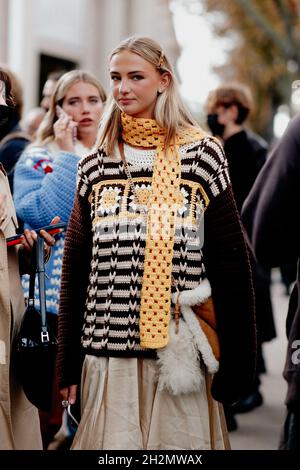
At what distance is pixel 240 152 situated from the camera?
6.64m

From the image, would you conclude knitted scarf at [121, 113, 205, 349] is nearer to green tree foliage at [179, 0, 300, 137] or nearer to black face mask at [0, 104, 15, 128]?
black face mask at [0, 104, 15, 128]

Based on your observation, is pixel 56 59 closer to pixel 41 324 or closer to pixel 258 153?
pixel 258 153

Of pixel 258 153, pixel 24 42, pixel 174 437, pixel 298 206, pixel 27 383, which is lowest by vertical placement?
pixel 174 437

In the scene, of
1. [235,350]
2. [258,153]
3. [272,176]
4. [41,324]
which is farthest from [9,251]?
[258,153]

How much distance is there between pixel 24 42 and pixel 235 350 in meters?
14.3

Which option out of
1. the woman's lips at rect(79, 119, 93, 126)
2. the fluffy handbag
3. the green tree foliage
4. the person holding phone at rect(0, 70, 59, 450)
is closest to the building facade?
the green tree foliage

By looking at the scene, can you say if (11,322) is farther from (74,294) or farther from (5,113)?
(5,113)

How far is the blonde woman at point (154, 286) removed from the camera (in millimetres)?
3510

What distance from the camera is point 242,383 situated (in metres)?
3.61

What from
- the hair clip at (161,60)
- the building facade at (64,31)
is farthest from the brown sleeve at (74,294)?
the building facade at (64,31)

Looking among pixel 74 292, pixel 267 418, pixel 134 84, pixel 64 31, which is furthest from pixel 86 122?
pixel 64 31

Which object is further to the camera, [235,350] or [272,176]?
[235,350]

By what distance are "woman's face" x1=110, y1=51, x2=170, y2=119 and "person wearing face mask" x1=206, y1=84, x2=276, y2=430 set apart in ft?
9.34

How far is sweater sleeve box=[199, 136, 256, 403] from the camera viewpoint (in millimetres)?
3588
